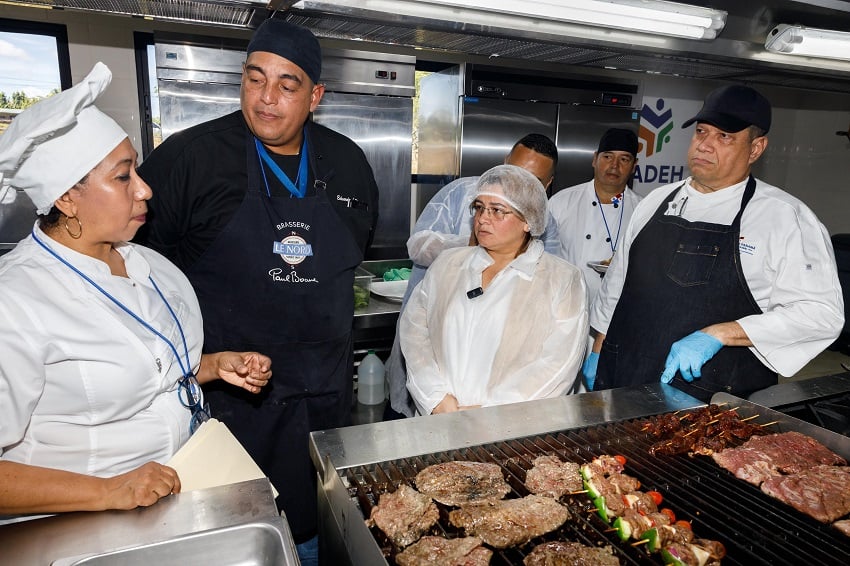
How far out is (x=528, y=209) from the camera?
257 centimetres

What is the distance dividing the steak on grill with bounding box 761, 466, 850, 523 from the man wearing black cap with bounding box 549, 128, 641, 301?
8.96 feet

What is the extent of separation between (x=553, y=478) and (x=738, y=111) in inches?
77.0

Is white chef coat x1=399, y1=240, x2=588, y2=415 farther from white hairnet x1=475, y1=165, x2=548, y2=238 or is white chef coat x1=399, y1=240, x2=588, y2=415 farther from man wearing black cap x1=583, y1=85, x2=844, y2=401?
man wearing black cap x1=583, y1=85, x2=844, y2=401

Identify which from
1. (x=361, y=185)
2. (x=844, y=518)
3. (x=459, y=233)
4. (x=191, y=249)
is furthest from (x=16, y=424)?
(x=459, y=233)

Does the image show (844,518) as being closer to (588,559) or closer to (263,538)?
(588,559)

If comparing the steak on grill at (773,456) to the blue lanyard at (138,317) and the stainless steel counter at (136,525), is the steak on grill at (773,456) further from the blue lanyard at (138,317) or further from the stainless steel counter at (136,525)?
the blue lanyard at (138,317)

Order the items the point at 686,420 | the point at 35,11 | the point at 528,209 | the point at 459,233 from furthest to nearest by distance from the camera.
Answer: the point at 35,11 < the point at 459,233 < the point at 528,209 < the point at 686,420

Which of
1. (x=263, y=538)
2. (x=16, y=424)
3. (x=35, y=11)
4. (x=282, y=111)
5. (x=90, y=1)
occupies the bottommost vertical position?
(x=263, y=538)

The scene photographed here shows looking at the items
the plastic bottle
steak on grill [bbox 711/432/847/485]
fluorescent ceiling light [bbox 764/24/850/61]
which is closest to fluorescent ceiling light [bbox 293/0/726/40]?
fluorescent ceiling light [bbox 764/24/850/61]

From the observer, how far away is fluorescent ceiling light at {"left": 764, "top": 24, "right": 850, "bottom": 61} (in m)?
2.66

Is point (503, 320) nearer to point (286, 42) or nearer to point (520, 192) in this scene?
point (520, 192)

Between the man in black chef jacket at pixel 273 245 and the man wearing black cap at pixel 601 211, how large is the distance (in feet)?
8.62

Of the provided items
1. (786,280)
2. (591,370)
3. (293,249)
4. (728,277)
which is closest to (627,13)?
(728,277)

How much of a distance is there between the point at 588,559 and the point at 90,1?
2.99 meters
